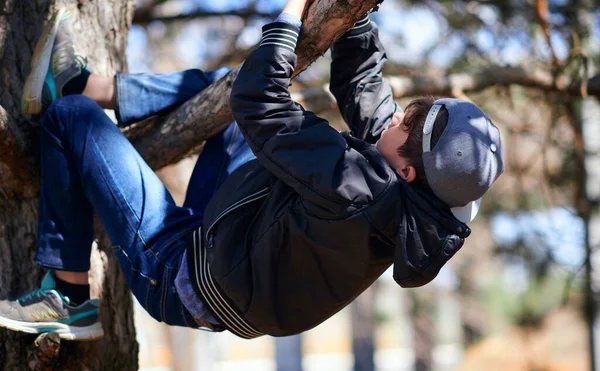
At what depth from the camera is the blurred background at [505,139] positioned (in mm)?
4254

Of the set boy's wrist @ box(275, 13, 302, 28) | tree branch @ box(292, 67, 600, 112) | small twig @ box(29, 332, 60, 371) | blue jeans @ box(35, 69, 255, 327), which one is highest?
boy's wrist @ box(275, 13, 302, 28)

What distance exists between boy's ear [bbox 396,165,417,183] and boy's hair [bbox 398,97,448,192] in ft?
0.06

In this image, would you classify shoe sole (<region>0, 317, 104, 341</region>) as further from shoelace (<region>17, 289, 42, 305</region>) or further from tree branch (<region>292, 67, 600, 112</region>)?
tree branch (<region>292, 67, 600, 112</region>)

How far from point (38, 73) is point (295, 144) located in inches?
40.6

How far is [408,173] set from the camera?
2.02 m

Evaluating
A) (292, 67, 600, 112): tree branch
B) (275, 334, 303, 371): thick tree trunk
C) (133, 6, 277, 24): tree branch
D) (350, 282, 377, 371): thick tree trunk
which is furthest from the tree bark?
(275, 334, 303, 371): thick tree trunk

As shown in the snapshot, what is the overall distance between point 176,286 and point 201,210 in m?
0.37

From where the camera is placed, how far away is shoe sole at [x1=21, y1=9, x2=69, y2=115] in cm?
242

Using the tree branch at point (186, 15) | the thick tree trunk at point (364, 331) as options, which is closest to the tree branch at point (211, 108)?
the tree branch at point (186, 15)

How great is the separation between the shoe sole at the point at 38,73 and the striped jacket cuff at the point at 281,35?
0.86 meters

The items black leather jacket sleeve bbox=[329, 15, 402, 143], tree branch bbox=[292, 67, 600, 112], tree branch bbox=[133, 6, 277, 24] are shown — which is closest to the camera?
black leather jacket sleeve bbox=[329, 15, 402, 143]

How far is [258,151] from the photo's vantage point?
1970 millimetres

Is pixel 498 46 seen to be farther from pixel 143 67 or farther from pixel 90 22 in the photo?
pixel 143 67

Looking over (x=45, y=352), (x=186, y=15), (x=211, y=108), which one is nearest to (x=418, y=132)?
(x=211, y=108)
